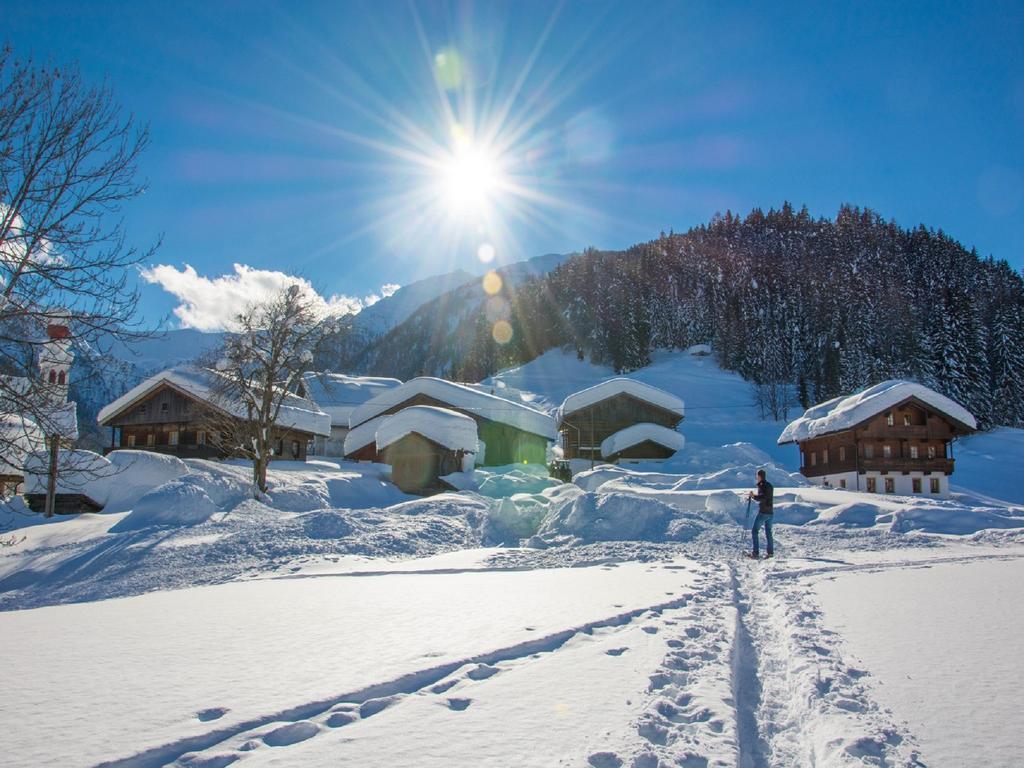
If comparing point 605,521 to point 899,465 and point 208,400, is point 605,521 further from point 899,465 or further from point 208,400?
point 899,465

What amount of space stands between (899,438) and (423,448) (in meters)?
27.3

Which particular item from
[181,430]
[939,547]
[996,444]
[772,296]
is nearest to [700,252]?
[772,296]

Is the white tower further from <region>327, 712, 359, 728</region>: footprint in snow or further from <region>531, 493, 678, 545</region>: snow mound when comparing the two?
<region>531, 493, 678, 545</region>: snow mound

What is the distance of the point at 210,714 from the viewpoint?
337 centimetres

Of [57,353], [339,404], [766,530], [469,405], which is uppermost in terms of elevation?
[339,404]

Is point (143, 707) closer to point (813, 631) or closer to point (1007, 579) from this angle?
point (813, 631)

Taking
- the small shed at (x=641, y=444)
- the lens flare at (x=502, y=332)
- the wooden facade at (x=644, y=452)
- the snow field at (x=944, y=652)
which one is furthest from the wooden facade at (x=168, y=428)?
the lens flare at (x=502, y=332)

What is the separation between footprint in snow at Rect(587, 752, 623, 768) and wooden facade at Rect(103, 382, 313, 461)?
33.7 m

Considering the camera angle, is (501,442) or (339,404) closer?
(501,442)

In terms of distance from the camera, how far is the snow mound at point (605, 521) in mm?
15352

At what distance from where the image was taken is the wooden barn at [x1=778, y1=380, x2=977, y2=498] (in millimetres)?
35031

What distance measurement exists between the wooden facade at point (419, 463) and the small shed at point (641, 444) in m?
13.8

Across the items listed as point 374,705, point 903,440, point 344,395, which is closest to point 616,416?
point 903,440

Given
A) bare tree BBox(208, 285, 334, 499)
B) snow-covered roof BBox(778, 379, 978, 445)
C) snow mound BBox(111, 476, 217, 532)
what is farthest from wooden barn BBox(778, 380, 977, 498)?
snow mound BBox(111, 476, 217, 532)
